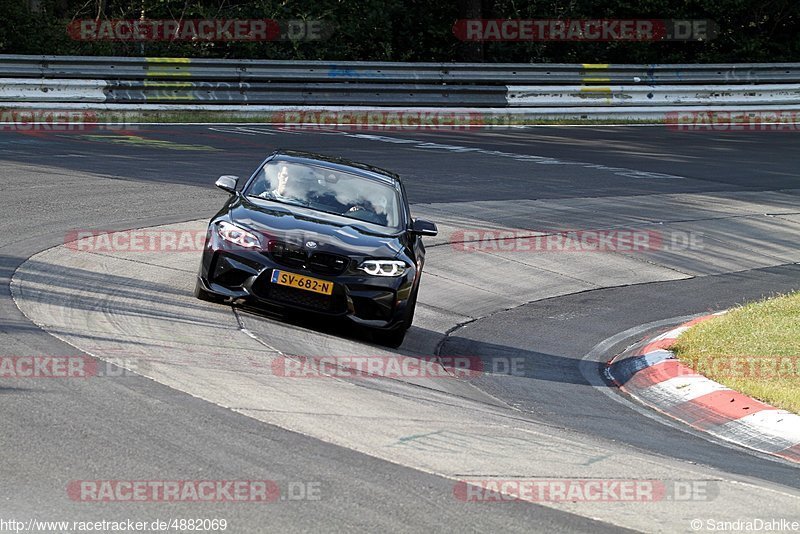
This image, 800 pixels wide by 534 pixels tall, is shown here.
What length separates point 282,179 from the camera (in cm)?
1119

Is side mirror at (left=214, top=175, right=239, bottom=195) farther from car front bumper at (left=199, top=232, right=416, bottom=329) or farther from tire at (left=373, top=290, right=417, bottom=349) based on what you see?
tire at (left=373, top=290, right=417, bottom=349)

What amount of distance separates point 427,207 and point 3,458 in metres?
11.3

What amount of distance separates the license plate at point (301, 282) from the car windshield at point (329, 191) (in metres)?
1.17

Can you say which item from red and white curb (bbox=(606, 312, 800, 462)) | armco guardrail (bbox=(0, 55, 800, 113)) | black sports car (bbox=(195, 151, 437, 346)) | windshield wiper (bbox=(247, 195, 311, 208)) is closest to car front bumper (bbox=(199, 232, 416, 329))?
black sports car (bbox=(195, 151, 437, 346))

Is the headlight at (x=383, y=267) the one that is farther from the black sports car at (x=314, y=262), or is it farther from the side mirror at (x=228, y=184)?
the side mirror at (x=228, y=184)

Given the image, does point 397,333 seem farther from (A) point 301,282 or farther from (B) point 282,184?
(B) point 282,184

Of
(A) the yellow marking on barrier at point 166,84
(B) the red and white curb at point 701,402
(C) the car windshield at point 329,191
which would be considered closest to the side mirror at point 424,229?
(C) the car windshield at point 329,191

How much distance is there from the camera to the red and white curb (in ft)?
27.6

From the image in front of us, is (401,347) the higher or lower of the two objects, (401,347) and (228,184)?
the lower

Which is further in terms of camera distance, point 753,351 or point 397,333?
point 753,351

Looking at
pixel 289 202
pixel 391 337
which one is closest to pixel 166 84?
pixel 289 202

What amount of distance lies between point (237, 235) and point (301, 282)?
73 cm

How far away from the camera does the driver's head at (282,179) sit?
436 inches

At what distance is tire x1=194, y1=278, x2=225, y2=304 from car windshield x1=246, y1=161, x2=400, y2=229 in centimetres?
108
